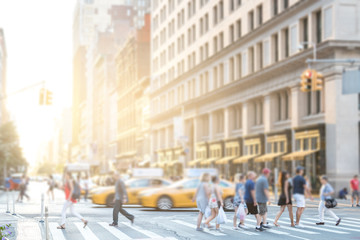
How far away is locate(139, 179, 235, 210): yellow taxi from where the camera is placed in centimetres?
2823

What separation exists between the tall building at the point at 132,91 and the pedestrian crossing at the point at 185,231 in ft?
239

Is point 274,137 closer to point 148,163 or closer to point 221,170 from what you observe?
point 221,170

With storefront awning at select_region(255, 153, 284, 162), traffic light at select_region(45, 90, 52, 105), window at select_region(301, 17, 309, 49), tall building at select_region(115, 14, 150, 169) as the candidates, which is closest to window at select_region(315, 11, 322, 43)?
window at select_region(301, 17, 309, 49)

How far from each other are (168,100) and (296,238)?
2600 inches

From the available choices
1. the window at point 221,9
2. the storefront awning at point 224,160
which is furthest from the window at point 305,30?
the window at point 221,9

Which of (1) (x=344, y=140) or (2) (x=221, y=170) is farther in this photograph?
(2) (x=221, y=170)

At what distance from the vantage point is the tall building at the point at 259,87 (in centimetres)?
4038

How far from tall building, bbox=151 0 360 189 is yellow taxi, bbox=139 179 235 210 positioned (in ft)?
47.1

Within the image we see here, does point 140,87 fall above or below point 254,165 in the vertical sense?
above

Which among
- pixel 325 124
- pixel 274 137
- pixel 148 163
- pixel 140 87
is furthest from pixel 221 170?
pixel 140 87

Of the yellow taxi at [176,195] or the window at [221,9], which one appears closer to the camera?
the yellow taxi at [176,195]

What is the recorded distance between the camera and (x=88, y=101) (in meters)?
171

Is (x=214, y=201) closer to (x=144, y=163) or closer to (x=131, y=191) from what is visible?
(x=131, y=191)

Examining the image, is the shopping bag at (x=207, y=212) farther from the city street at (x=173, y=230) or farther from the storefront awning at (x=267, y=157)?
the storefront awning at (x=267, y=157)
